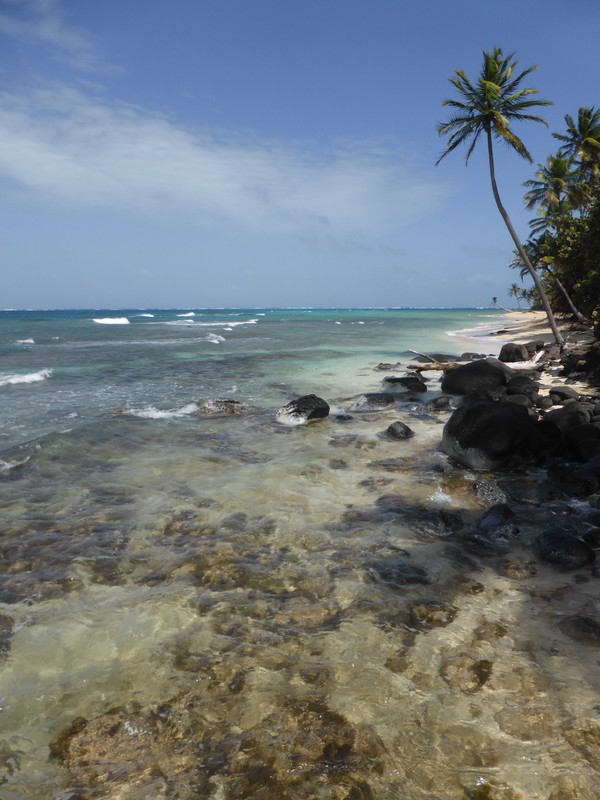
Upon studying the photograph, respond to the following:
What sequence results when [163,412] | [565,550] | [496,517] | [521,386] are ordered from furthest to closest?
[521,386]
[163,412]
[496,517]
[565,550]

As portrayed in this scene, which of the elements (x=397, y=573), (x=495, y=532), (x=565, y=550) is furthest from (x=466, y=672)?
(x=495, y=532)

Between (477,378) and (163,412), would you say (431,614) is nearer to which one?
(163,412)

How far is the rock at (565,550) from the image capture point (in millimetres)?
5016

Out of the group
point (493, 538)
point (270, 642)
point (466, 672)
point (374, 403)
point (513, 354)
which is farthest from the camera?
point (513, 354)

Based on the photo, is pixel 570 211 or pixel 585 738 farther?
pixel 570 211

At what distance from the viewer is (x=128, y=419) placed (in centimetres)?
1219

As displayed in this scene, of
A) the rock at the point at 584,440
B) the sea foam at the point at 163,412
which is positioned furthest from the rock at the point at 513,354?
the sea foam at the point at 163,412

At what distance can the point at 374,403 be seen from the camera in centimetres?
1348

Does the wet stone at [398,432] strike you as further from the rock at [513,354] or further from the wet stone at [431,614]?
the rock at [513,354]

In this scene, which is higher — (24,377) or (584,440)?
(24,377)

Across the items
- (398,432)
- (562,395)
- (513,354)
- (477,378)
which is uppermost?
(513,354)

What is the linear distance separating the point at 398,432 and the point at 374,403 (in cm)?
320

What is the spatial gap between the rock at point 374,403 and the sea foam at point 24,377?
13388 mm

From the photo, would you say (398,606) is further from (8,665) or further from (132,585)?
(8,665)
